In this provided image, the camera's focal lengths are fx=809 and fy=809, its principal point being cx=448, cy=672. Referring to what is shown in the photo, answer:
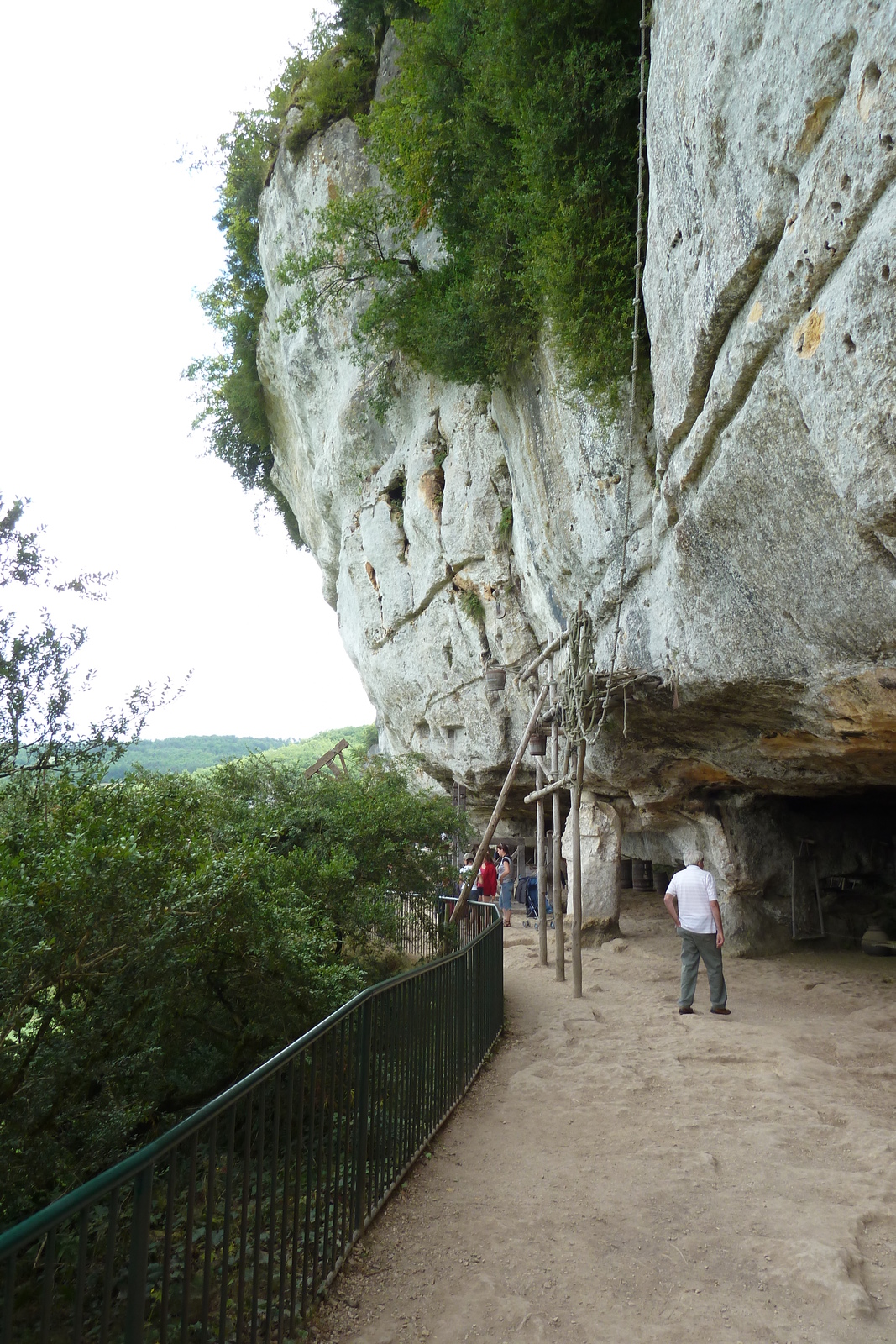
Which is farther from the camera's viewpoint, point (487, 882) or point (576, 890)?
point (487, 882)

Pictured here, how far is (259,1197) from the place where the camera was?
8.84 feet

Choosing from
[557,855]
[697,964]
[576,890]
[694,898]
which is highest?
[557,855]

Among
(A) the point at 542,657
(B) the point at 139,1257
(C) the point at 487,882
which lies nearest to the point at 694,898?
(A) the point at 542,657

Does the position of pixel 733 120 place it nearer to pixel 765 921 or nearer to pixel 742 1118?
pixel 742 1118

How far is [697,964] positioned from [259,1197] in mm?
5965

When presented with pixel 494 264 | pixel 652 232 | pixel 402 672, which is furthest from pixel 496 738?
pixel 652 232

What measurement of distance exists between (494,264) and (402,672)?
29.3 feet

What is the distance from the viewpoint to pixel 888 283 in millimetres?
3889

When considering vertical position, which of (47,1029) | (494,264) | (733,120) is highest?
(494,264)

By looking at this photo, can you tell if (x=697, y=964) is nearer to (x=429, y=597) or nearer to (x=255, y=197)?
(x=429, y=597)

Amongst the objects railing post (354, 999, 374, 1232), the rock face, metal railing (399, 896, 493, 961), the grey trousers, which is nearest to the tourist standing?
the rock face

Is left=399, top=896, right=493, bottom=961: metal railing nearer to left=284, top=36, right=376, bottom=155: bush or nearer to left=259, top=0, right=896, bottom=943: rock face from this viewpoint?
left=259, top=0, right=896, bottom=943: rock face

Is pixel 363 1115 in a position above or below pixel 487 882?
above

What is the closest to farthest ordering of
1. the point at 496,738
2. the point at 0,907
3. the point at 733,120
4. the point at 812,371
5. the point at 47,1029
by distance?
the point at 0,907 < the point at 47,1029 < the point at 812,371 < the point at 733,120 < the point at 496,738
